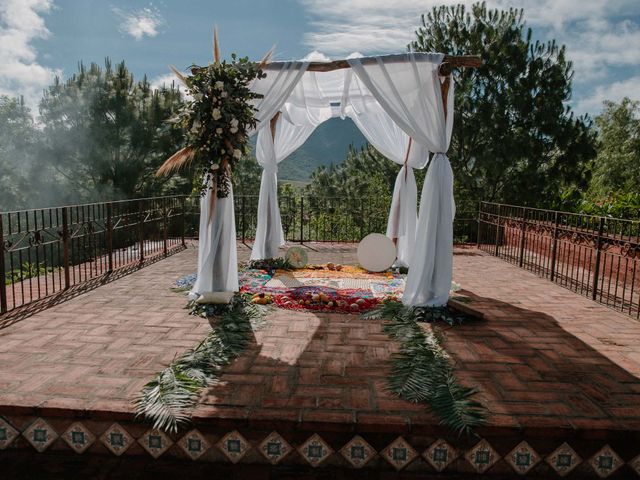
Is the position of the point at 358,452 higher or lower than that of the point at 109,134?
lower

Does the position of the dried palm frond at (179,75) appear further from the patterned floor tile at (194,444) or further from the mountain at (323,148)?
the mountain at (323,148)

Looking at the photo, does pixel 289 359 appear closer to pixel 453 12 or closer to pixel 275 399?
pixel 275 399

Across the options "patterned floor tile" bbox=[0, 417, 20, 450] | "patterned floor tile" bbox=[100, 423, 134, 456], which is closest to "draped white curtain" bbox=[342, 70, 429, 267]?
"patterned floor tile" bbox=[100, 423, 134, 456]

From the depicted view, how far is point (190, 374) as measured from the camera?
9.75 ft

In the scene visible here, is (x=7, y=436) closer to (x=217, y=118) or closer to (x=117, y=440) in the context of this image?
(x=117, y=440)

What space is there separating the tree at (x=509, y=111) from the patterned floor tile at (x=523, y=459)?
925 cm

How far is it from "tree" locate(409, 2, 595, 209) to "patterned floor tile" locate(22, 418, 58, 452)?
10.0 metres

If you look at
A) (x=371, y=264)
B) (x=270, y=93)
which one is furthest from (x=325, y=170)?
(x=270, y=93)

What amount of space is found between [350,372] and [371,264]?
372cm

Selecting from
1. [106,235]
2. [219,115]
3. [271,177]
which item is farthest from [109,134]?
[219,115]

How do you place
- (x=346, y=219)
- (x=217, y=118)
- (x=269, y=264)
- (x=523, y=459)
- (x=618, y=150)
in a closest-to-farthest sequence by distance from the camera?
1. (x=523, y=459)
2. (x=217, y=118)
3. (x=269, y=264)
4. (x=346, y=219)
5. (x=618, y=150)

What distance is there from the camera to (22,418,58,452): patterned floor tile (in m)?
2.54

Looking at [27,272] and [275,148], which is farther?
[27,272]

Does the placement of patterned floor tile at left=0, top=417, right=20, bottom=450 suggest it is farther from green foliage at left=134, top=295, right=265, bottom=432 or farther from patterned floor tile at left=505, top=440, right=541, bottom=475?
patterned floor tile at left=505, top=440, right=541, bottom=475
